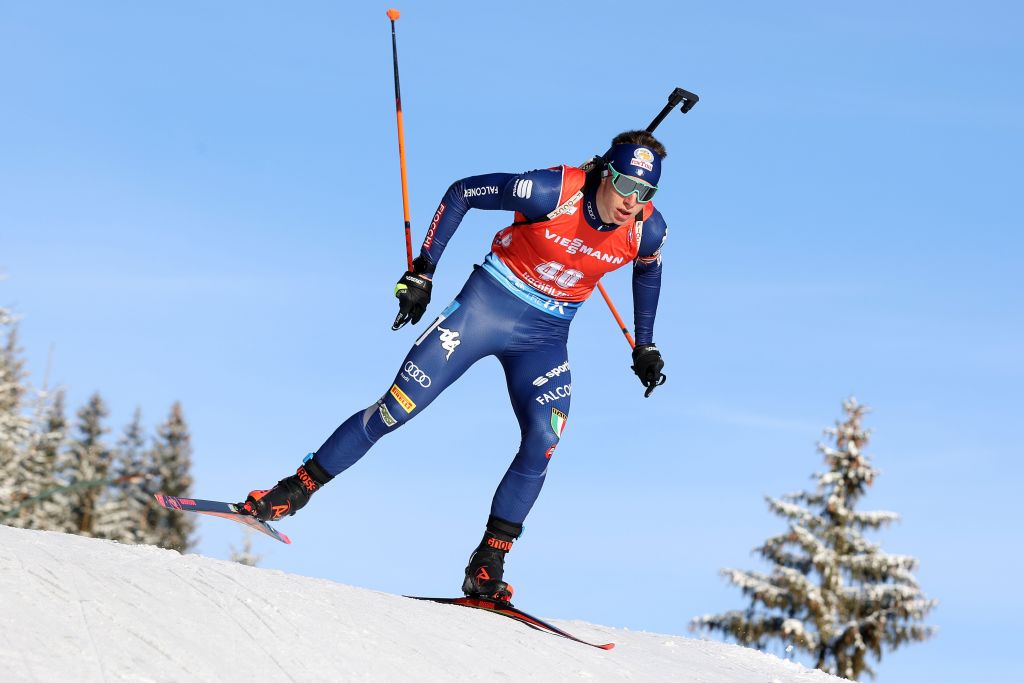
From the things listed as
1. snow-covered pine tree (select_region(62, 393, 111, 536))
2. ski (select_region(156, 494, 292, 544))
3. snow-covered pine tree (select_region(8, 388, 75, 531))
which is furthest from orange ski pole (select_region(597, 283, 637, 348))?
snow-covered pine tree (select_region(62, 393, 111, 536))

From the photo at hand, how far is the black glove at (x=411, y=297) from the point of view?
271 inches

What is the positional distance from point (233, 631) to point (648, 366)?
3374 millimetres

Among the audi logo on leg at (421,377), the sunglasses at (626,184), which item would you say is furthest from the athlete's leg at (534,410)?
the sunglasses at (626,184)

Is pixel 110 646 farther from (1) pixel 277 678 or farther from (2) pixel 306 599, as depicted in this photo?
(2) pixel 306 599

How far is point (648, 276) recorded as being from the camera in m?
7.61

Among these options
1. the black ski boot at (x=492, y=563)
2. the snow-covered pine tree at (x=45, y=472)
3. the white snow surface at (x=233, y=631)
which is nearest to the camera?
the white snow surface at (x=233, y=631)

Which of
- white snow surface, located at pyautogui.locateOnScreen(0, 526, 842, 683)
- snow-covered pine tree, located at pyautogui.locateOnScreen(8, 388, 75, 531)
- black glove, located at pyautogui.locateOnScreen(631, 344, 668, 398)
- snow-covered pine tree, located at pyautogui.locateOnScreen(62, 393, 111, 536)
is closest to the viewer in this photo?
white snow surface, located at pyautogui.locateOnScreen(0, 526, 842, 683)

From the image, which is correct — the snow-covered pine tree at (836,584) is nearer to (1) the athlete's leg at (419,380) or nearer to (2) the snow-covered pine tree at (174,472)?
(1) the athlete's leg at (419,380)

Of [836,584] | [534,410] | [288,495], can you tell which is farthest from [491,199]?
[836,584]

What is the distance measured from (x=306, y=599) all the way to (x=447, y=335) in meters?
1.76

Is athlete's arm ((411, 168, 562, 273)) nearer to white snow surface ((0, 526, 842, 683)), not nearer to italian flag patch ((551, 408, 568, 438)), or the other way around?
italian flag patch ((551, 408, 568, 438))

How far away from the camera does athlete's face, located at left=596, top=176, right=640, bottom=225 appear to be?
22.3 feet

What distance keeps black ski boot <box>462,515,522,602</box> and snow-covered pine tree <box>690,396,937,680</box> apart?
12.4 metres

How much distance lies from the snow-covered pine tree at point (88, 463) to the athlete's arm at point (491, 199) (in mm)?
30826
